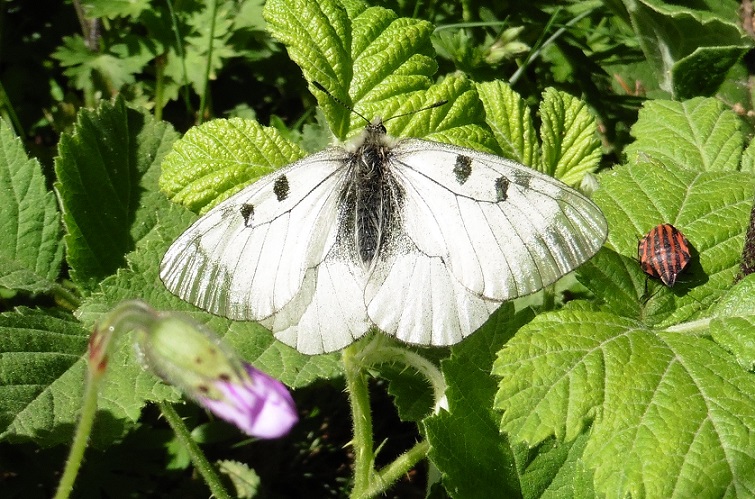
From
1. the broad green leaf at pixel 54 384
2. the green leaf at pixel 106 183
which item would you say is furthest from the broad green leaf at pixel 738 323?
the green leaf at pixel 106 183

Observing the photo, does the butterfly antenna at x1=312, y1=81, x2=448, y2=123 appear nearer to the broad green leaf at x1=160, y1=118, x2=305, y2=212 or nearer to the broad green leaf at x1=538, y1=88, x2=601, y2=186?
the broad green leaf at x1=160, y1=118, x2=305, y2=212

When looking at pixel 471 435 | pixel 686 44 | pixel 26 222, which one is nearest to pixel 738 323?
pixel 471 435

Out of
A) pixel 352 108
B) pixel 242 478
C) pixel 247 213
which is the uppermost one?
pixel 352 108

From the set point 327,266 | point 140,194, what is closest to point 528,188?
point 327,266

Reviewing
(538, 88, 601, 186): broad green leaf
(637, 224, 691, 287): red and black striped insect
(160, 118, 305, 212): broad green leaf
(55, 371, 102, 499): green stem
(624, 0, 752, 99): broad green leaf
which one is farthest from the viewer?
(624, 0, 752, 99): broad green leaf

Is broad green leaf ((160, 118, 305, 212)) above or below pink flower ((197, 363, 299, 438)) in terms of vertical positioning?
above

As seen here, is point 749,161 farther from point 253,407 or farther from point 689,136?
point 253,407

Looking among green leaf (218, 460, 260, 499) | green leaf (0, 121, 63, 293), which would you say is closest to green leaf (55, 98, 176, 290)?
green leaf (0, 121, 63, 293)

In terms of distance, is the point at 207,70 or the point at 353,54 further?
the point at 207,70
